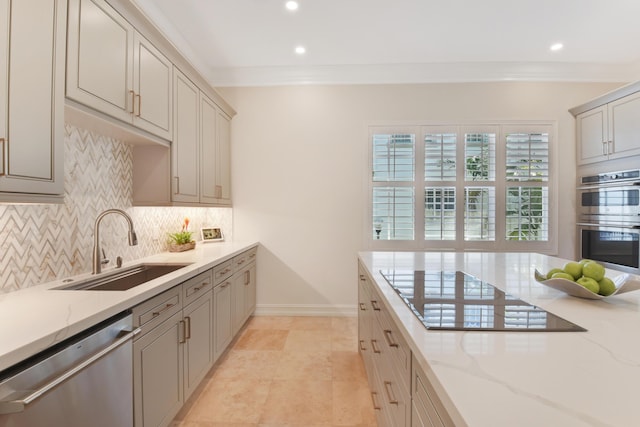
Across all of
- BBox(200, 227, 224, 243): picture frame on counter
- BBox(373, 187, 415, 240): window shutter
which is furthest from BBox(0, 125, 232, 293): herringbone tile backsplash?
BBox(373, 187, 415, 240): window shutter

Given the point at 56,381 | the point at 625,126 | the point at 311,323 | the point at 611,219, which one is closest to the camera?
the point at 56,381

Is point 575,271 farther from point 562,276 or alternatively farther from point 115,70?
point 115,70

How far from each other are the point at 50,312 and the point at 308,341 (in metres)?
2.16

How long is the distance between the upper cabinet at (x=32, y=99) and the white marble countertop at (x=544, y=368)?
155cm

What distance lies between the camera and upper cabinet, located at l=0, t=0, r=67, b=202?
1133 millimetres

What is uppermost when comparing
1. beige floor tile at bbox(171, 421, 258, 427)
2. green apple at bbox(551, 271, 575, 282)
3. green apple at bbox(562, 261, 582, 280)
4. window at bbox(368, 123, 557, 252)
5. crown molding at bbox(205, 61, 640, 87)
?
crown molding at bbox(205, 61, 640, 87)

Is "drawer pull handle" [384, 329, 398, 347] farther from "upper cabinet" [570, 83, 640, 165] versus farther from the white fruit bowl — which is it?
"upper cabinet" [570, 83, 640, 165]

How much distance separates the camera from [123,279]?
6.53 ft

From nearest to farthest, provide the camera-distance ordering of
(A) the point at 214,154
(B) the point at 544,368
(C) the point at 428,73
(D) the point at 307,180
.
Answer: (B) the point at 544,368 < (A) the point at 214,154 < (C) the point at 428,73 < (D) the point at 307,180

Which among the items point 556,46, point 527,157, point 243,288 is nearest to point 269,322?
point 243,288

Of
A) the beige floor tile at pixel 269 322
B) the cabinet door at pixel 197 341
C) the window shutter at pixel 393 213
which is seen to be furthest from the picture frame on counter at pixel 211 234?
the window shutter at pixel 393 213

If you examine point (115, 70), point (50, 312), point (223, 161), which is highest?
point (115, 70)

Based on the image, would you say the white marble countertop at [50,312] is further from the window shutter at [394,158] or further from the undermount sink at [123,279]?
the window shutter at [394,158]

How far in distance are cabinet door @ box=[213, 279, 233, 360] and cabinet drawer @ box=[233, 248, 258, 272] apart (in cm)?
21
